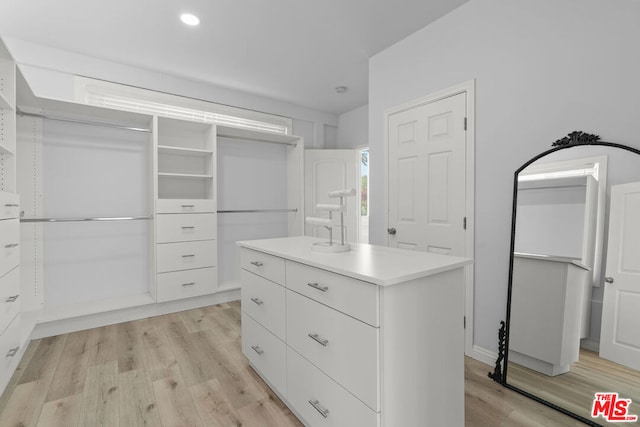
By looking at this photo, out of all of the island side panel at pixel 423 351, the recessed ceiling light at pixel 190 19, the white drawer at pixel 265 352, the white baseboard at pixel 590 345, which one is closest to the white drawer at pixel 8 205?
the white drawer at pixel 265 352

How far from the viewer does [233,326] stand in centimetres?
289

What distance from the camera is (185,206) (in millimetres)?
3266

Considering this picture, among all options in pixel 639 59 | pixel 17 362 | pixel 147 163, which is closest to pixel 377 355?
pixel 639 59

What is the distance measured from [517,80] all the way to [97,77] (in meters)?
3.77

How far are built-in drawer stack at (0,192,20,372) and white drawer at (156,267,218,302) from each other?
1.18 metres

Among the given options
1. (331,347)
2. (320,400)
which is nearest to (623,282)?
(331,347)

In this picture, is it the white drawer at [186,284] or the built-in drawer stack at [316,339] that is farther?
the white drawer at [186,284]

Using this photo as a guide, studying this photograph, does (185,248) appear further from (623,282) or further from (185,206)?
(623,282)

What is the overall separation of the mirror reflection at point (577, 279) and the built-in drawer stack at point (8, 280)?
300cm

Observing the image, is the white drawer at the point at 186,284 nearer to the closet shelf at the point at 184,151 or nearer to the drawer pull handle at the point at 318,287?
the closet shelf at the point at 184,151

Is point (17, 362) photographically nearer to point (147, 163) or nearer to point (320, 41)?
point (147, 163)

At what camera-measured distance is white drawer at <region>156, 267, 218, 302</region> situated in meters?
3.14

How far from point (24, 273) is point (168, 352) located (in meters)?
1.70

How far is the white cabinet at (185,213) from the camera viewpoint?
315cm
